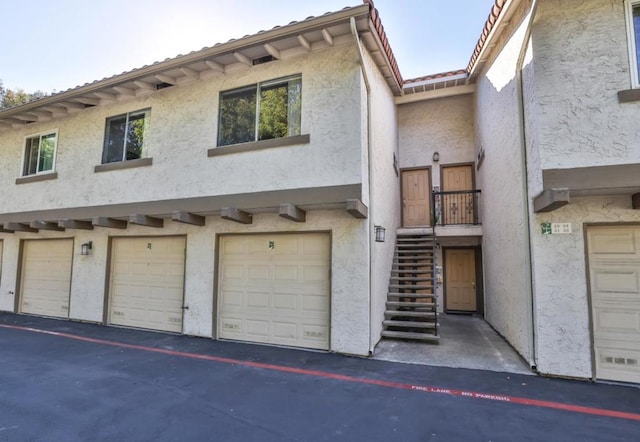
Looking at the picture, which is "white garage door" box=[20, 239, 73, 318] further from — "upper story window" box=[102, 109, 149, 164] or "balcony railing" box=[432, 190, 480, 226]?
"balcony railing" box=[432, 190, 480, 226]

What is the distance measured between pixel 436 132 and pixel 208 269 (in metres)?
8.15

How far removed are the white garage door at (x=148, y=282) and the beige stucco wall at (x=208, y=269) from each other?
0.90 ft

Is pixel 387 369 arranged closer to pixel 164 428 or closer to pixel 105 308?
pixel 164 428

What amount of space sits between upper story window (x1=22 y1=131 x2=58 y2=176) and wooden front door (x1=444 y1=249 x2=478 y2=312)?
39.6 ft

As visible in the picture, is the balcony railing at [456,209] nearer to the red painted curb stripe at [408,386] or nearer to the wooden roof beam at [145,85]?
the red painted curb stripe at [408,386]

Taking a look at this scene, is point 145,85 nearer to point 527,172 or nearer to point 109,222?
point 109,222

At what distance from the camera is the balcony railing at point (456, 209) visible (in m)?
10.2

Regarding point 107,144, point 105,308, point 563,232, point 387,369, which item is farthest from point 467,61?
point 105,308

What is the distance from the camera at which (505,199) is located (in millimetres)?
6828

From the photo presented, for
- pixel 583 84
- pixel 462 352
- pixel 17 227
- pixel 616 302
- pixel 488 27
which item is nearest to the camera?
pixel 616 302

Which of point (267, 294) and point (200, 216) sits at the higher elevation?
point (200, 216)

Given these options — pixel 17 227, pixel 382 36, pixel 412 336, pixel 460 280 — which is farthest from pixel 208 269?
pixel 460 280

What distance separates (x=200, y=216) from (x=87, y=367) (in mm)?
3356

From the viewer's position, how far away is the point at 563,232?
199 inches
